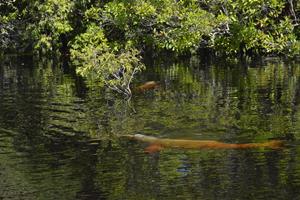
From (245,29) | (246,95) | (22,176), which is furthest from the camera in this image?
(245,29)

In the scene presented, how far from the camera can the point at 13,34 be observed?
4669 centimetres

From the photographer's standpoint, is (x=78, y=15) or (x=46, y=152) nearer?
(x=46, y=152)

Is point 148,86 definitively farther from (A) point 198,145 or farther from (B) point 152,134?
(A) point 198,145

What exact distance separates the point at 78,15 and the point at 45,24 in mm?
3109

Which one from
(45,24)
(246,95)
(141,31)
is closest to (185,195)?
(246,95)

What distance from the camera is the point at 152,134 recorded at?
16.0m

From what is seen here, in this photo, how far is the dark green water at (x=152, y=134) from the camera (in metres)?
11.9

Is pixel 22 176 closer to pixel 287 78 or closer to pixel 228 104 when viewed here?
pixel 228 104

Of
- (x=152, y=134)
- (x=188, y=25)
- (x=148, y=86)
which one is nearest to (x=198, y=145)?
(x=152, y=134)

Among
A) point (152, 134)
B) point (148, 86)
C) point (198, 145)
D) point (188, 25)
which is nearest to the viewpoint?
point (198, 145)

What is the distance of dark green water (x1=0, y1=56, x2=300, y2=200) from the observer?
11.9 m

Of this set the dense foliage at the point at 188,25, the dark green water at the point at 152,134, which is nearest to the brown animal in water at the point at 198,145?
the dark green water at the point at 152,134

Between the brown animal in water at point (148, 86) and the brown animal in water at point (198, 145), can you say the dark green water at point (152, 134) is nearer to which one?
the brown animal in water at point (198, 145)

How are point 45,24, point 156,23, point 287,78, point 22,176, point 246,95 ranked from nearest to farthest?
point 22,176 < point 246,95 < point 287,78 < point 156,23 < point 45,24
